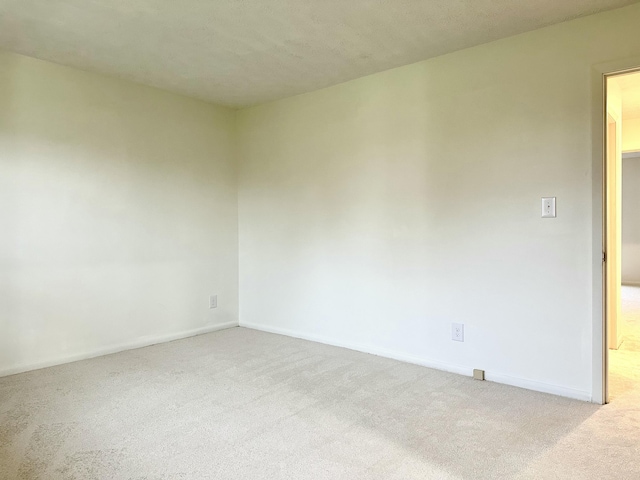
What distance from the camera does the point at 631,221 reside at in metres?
7.86

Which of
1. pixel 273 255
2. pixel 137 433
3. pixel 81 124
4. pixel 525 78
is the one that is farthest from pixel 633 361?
pixel 81 124

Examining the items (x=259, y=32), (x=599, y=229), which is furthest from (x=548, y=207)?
(x=259, y=32)

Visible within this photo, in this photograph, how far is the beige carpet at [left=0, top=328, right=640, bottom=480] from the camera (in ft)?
5.90

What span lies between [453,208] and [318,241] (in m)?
1.29

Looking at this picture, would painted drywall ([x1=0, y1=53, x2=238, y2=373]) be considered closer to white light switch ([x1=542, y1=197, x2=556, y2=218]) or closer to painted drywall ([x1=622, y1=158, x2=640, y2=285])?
white light switch ([x1=542, y1=197, x2=556, y2=218])

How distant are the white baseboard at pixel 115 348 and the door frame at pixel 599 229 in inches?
126

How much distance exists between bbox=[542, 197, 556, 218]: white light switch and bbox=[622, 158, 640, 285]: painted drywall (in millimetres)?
6699

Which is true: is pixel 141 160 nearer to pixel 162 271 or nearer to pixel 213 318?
pixel 162 271

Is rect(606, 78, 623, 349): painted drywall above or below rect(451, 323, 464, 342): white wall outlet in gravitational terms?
above

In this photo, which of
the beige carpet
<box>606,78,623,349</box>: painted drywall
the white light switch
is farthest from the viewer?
<box>606,78,623,349</box>: painted drywall

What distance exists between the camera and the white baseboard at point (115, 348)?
10.0 feet

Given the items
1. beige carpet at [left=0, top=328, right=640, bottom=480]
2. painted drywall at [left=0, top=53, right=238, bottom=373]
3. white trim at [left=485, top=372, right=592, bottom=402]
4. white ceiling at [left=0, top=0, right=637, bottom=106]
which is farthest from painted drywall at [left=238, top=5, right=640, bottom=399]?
painted drywall at [left=0, top=53, right=238, bottom=373]

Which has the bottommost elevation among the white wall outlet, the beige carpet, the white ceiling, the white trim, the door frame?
the beige carpet

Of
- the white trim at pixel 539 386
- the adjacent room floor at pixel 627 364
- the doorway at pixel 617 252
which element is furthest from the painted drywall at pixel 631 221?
the white trim at pixel 539 386
